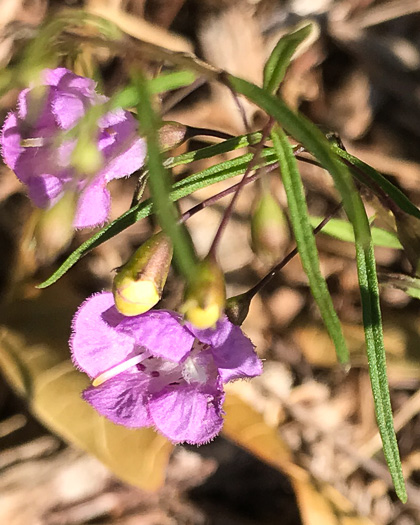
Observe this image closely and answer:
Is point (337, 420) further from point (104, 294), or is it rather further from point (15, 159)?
point (15, 159)

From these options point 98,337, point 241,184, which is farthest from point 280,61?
point 98,337

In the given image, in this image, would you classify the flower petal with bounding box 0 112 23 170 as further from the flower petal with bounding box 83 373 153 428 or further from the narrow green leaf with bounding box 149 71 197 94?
the flower petal with bounding box 83 373 153 428

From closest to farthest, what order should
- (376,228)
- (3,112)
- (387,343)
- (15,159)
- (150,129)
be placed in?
(150,129) → (15,159) → (376,228) → (3,112) → (387,343)

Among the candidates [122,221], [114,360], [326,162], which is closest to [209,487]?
[114,360]

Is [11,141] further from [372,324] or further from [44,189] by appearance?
[372,324]

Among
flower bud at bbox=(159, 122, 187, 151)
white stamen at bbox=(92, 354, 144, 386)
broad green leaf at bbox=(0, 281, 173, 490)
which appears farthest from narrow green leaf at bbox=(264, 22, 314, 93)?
broad green leaf at bbox=(0, 281, 173, 490)

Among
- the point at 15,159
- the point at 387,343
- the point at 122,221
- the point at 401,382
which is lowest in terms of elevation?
the point at 401,382

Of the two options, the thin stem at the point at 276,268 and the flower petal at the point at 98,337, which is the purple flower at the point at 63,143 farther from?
the thin stem at the point at 276,268
